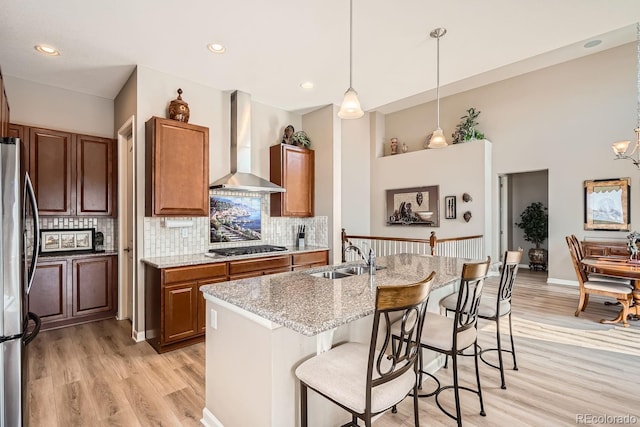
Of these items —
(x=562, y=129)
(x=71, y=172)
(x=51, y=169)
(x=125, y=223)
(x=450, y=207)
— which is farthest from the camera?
(x=450, y=207)

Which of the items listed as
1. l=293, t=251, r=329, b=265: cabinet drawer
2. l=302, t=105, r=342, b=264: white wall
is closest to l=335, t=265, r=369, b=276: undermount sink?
l=293, t=251, r=329, b=265: cabinet drawer

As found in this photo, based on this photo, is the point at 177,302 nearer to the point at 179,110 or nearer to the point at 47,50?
the point at 179,110

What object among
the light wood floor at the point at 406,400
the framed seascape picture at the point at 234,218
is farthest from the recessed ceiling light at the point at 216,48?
the light wood floor at the point at 406,400

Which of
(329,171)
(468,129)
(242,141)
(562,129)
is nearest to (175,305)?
(242,141)

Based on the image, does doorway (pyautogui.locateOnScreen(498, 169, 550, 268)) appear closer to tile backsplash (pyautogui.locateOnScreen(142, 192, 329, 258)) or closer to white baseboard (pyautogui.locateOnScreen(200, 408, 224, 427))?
tile backsplash (pyautogui.locateOnScreen(142, 192, 329, 258))

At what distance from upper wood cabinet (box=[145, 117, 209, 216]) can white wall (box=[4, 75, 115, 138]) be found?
1.50m

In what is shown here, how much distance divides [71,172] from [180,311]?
239 centimetres

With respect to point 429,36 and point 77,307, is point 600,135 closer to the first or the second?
point 429,36

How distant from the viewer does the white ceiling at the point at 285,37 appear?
2502 mm

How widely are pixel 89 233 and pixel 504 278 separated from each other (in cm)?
500

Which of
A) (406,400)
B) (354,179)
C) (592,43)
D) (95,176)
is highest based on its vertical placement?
(592,43)

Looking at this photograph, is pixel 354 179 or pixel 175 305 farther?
pixel 354 179

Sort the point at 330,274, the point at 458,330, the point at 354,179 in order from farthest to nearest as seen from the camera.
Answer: the point at 354,179, the point at 330,274, the point at 458,330

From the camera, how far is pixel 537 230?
307 inches
